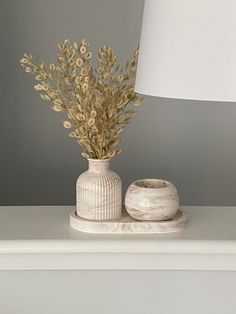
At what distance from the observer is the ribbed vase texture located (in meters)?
1.24

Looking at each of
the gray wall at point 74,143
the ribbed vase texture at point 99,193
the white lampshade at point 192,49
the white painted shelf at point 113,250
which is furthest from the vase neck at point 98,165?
the gray wall at point 74,143

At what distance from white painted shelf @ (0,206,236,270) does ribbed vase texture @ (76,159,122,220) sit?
0.04m

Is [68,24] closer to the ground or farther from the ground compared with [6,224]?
farther from the ground

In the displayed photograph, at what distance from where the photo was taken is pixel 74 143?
160 cm

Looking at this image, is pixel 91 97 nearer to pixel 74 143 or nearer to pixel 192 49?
pixel 192 49

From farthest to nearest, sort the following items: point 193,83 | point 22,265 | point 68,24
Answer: point 68,24, point 22,265, point 193,83

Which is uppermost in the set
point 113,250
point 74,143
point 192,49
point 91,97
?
point 192,49

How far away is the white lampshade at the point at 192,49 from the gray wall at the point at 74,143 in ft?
1.72

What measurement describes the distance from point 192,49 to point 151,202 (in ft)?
1.17

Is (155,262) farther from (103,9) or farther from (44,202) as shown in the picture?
(103,9)

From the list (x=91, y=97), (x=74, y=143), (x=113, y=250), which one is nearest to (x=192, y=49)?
(x=91, y=97)

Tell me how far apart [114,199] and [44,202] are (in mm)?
414

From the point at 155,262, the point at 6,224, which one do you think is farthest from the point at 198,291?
the point at 6,224

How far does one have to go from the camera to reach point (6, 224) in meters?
1.27
